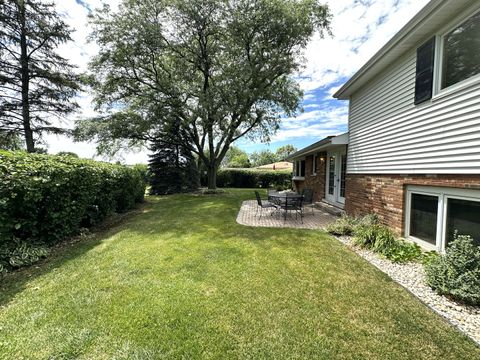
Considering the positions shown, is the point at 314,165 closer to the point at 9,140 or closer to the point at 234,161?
A: the point at 9,140

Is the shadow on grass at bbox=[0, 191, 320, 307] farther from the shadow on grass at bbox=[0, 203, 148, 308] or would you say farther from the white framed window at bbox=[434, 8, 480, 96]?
the white framed window at bbox=[434, 8, 480, 96]

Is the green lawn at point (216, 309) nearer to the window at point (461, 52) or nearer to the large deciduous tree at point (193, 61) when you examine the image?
the window at point (461, 52)

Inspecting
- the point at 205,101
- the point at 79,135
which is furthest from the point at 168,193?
the point at 205,101

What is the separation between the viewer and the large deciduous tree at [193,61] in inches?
487

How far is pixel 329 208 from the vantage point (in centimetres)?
952

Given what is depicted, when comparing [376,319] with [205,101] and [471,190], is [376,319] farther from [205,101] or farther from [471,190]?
[205,101]

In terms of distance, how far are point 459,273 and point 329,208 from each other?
6444mm

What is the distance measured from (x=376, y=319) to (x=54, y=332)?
3.77 m

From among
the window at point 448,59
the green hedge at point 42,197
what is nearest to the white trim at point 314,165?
the window at point 448,59

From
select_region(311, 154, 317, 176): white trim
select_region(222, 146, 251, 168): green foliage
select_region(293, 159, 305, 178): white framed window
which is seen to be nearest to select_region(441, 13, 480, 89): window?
select_region(311, 154, 317, 176): white trim

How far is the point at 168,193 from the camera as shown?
1791 centimetres

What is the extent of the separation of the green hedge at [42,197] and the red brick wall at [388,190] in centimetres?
764

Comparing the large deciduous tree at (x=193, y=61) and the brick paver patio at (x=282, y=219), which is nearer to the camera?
the brick paver patio at (x=282, y=219)

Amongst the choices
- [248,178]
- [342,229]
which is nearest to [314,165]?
[342,229]
